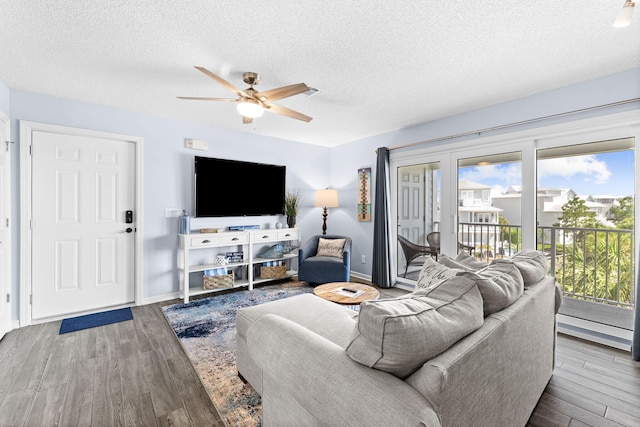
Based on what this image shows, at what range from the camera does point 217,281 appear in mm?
3932

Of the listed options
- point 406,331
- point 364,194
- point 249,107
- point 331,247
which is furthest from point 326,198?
point 406,331

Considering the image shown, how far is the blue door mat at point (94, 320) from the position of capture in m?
2.94

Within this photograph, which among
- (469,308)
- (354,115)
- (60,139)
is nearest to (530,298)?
(469,308)

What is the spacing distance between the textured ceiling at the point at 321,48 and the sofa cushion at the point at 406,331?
1660 mm

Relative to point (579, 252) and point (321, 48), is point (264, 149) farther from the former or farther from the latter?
point (579, 252)

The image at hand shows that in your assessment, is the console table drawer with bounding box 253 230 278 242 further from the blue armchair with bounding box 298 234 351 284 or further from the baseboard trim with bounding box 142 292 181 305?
the baseboard trim with bounding box 142 292 181 305

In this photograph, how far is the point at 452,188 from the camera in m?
3.78

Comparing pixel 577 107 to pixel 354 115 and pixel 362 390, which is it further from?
pixel 362 390

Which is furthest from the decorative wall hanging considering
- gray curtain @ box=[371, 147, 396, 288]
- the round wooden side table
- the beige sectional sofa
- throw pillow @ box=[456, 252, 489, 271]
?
the beige sectional sofa

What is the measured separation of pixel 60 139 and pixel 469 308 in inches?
160

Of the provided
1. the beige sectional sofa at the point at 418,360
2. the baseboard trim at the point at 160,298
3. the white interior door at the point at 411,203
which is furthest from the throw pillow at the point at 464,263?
the baseboard trim at the point at 160,298

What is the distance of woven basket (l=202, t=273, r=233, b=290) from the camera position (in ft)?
12.7

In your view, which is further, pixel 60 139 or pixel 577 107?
pixel 60 139

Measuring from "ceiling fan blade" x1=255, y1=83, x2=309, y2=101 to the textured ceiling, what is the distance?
225 mm
